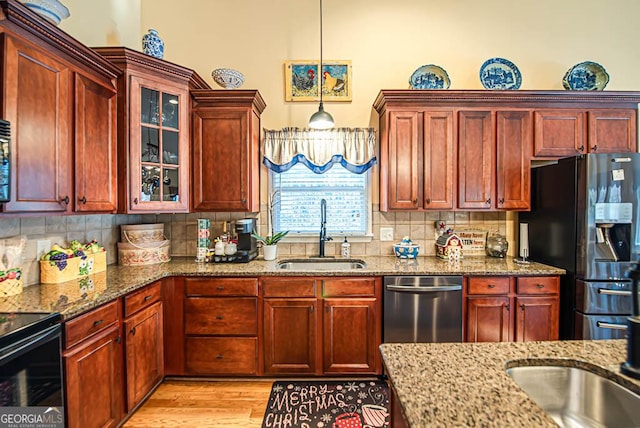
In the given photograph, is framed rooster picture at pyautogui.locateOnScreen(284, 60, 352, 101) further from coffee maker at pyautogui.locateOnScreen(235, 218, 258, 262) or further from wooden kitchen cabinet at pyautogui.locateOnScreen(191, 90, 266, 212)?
coffee maker at pyautogui.locateOnScreen(235, 218, 258, 262)

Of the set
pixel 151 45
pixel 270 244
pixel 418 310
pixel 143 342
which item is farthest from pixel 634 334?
pixel 151 45

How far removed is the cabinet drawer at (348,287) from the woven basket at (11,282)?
6.28 feet

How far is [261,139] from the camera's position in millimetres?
3021

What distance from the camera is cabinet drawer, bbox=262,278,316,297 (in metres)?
2.44

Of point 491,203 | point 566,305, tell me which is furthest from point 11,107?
point 566,305

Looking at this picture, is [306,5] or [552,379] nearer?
[552,379]

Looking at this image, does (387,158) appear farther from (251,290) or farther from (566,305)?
(566,305)

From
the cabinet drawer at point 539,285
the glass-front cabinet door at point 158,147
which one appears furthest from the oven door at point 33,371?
the cabinet drawer at point 539,285

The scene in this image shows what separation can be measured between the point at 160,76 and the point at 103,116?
545mm

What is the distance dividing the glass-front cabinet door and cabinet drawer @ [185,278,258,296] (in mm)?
642

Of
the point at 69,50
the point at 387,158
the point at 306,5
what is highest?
the point at 306,5

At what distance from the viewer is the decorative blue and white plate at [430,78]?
293cm

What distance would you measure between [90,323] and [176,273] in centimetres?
77

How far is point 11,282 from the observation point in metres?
1.76
